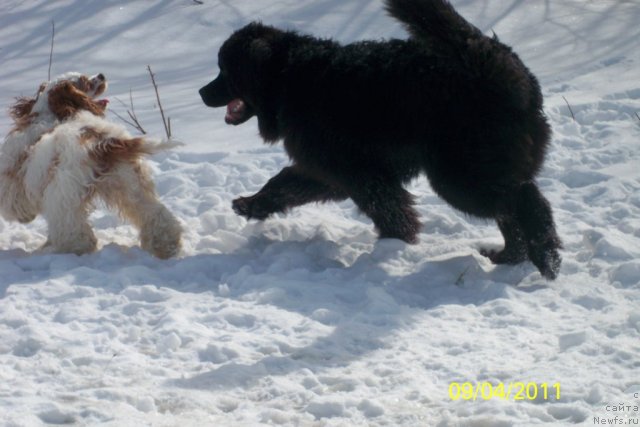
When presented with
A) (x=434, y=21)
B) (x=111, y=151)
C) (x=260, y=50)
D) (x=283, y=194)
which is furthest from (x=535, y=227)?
(x=111, y=151)

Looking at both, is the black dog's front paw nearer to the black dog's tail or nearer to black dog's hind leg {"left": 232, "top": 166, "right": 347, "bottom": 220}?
black dog's hind leg {"left": 232, "top": 166, "right": 347, "bottom": 220}

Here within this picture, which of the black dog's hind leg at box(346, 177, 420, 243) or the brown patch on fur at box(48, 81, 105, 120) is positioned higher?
the brown patch on fur at box(48, 81, 105, 120)

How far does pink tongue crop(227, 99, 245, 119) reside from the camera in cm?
622

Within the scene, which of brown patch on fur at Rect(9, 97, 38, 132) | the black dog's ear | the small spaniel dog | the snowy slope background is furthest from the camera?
brown patch on fur at Rect(9, 97, 38, 132)

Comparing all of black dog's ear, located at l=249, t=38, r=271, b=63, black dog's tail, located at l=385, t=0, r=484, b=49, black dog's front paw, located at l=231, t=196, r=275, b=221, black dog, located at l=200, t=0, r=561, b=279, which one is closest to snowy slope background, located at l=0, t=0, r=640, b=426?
black dog's front paw, located at l=231, t=196, r=275, b=221

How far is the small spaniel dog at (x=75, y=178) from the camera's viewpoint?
5.47m

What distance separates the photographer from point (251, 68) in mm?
5898

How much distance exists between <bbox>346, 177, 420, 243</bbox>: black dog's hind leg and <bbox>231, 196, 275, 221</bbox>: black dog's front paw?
747 millimetres

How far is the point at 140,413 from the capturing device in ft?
11.8

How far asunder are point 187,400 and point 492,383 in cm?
126

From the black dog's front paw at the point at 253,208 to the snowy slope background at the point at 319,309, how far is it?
0.23ft

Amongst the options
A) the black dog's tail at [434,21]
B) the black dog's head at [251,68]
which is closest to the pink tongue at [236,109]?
the black dog's head at [251,68]

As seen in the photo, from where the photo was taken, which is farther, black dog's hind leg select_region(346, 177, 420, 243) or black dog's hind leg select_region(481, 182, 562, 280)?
black dog's hind leg select_region(346, 177, 420, 243)

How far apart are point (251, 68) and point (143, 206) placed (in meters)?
1.13
